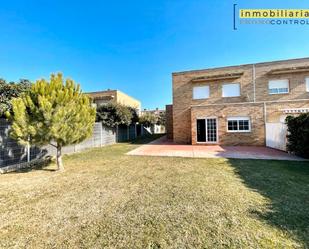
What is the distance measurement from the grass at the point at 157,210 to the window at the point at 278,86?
11.9 metres

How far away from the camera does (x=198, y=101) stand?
1722cm

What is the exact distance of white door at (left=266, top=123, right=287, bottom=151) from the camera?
11461 mm

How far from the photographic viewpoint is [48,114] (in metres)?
6.33

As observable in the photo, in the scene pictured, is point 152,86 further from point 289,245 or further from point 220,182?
point 289,245

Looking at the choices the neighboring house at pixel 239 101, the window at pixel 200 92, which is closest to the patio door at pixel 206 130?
→ the neighboring house at pixel 239 101

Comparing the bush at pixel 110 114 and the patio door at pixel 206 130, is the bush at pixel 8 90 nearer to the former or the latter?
the bush at pixel 110 114

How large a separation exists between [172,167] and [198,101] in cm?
1137

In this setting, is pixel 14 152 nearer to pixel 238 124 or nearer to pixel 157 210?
pixel 157 210

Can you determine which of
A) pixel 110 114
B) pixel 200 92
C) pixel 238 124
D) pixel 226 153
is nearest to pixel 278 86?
pixel 238 124

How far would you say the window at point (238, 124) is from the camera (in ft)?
47.8

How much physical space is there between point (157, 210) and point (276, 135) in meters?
13.0

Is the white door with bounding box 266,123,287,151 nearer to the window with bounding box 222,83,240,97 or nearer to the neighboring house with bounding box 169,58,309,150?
the neighboring house with bounding box 169,58,309,150

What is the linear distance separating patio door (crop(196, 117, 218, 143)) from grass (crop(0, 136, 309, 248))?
8.81 m

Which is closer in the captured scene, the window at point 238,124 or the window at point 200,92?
the window at point 238,124
